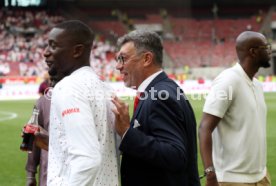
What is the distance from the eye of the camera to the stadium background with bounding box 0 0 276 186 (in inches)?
1599

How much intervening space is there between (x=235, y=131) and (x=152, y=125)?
1.26 metres

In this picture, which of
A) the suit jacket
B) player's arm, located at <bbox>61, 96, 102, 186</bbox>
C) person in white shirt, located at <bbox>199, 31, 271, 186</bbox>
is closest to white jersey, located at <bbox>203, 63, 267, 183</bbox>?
person in white shirt, located at <bbox>199, 31, 271, 186</bbox>

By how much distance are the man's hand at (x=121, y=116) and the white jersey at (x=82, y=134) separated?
5cm

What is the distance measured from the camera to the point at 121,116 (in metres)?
2.90

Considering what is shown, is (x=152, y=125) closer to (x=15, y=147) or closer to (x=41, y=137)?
(x=41, y=137)

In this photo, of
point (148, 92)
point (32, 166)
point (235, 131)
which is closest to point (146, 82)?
point (148, 92)

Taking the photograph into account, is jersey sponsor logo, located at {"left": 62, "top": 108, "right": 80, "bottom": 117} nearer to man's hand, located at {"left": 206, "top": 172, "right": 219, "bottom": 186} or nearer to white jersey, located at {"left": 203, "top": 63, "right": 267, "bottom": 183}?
man's hand, located at {"left": 206, "top": 172, "right": 219, "bottom": 186}

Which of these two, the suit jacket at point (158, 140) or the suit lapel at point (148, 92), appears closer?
the suit jacket at point (158, 140)

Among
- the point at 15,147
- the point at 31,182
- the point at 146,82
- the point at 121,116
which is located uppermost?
the point at 146,82

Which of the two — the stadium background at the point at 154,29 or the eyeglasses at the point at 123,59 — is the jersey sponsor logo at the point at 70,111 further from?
the stadium background at the point at 154,29

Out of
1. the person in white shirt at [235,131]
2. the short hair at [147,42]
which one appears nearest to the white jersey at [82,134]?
the short hair at [147,42]

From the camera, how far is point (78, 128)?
8.84 feet

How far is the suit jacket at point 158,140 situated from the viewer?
2873 mm

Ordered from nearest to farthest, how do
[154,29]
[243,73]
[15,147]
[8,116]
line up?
[243,73]
[15,147]
[8,116]
[154,29]
